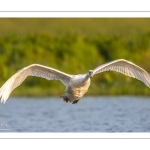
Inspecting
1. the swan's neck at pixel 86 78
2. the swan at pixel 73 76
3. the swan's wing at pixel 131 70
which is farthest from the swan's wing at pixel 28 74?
the swan's wing at pixel 131 70

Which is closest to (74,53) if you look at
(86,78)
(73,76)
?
(73,76)

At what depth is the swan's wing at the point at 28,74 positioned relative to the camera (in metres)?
12.5

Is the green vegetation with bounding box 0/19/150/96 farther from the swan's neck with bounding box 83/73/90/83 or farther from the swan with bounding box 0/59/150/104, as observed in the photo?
the swan's neck with bounding box 83/73/90/83

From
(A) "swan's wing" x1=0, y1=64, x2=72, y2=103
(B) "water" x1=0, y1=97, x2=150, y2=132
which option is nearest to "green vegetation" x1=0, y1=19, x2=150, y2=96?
(B) "water" x1=0, y1=97, x2=150, y2=132

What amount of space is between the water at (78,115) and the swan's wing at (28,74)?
1.99 metres

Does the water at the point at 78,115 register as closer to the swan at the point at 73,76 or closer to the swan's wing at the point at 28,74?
the swan at the point at 73,76

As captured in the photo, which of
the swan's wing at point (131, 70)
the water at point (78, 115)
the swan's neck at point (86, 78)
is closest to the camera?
the swan's neck at point (86, 78)

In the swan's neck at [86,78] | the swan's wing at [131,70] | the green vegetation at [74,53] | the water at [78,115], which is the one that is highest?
the green vegetation at [74,53]

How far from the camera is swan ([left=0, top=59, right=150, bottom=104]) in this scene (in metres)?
13.0
